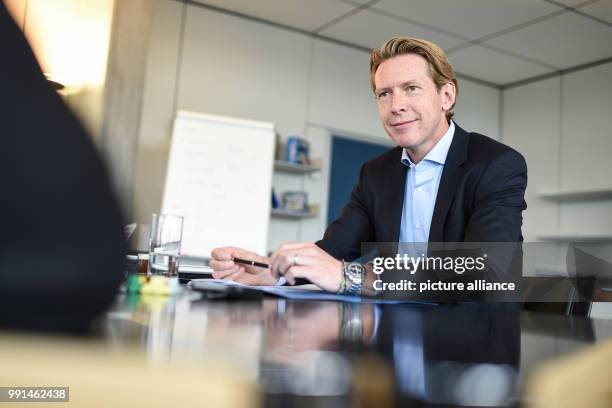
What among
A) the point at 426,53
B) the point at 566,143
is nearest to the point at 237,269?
the point at 426,53

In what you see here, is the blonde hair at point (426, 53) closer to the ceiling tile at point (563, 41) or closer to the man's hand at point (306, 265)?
the man's hand at point (306, 265)

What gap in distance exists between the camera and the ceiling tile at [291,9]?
4.90m

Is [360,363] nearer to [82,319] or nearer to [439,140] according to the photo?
[82,319]

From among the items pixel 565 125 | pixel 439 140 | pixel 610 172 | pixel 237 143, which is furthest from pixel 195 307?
pixel 565 125

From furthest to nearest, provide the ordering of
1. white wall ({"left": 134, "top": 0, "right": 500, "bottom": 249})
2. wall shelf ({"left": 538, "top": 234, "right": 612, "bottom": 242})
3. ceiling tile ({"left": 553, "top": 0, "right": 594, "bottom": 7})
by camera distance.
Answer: wall shelf ({"left": 538, "top": 234, "right": 612, "bottom": 242}) → white wall ({"left": 134, "top": 0, "right": 500, "bottom": 249}) → ceiling tile ({"left": 553, "top": 0, "right": 594, "bottom": 7})

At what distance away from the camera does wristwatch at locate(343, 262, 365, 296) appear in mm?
1291

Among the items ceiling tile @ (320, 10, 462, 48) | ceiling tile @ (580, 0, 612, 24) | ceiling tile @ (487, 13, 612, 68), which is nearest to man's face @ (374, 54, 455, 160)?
ceiling tile @ (320, 10, 462, 48)

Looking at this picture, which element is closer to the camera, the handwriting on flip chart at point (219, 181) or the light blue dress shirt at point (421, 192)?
the light blue dress shirt at point (421, 192)

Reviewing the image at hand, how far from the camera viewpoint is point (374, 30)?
17.9 feet

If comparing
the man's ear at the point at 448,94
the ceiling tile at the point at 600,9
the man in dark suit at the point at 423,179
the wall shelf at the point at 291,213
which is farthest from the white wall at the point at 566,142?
the man in dark suit at the point at 423,179

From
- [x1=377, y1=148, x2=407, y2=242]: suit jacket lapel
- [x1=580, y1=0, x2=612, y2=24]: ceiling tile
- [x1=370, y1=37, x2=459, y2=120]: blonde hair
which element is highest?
[x1=580, y1=0, x2=612, y2=24]: ceiling tile

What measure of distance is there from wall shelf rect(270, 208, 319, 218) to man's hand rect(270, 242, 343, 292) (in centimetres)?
386

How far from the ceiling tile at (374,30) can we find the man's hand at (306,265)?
421 centimetres

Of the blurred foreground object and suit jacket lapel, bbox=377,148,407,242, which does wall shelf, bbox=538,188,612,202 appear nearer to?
suit jacket lapel, bbox=377,148,407,242
